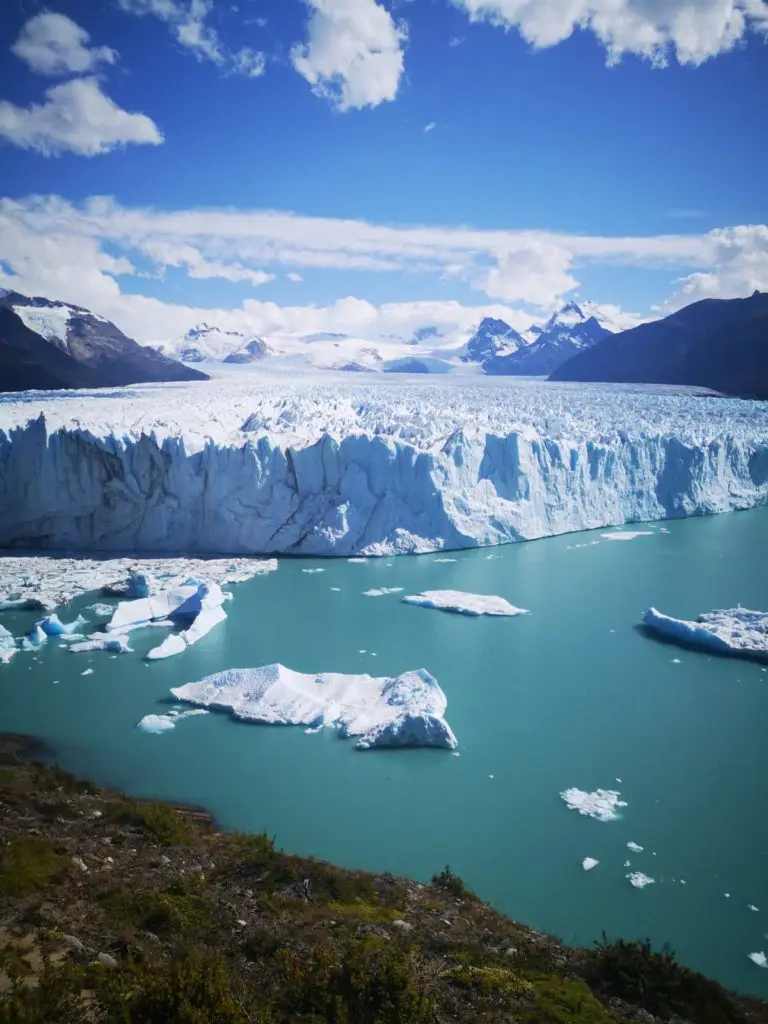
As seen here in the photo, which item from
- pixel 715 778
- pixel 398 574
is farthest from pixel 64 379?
pixel 715 778

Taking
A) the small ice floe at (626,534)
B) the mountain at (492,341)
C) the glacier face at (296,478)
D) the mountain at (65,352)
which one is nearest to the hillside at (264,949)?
the glacier face at (296,478)

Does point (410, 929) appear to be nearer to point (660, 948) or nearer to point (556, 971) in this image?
point (556, 971)

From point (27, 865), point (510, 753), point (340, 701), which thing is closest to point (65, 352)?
point (340, 701)

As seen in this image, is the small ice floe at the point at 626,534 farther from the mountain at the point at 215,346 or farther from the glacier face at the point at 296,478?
the mountain at the point at 215,346

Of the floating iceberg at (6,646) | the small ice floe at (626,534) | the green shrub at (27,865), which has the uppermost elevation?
the small ice floe at (626,534)

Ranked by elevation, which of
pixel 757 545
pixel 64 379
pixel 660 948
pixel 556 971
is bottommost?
pixel 660 948
